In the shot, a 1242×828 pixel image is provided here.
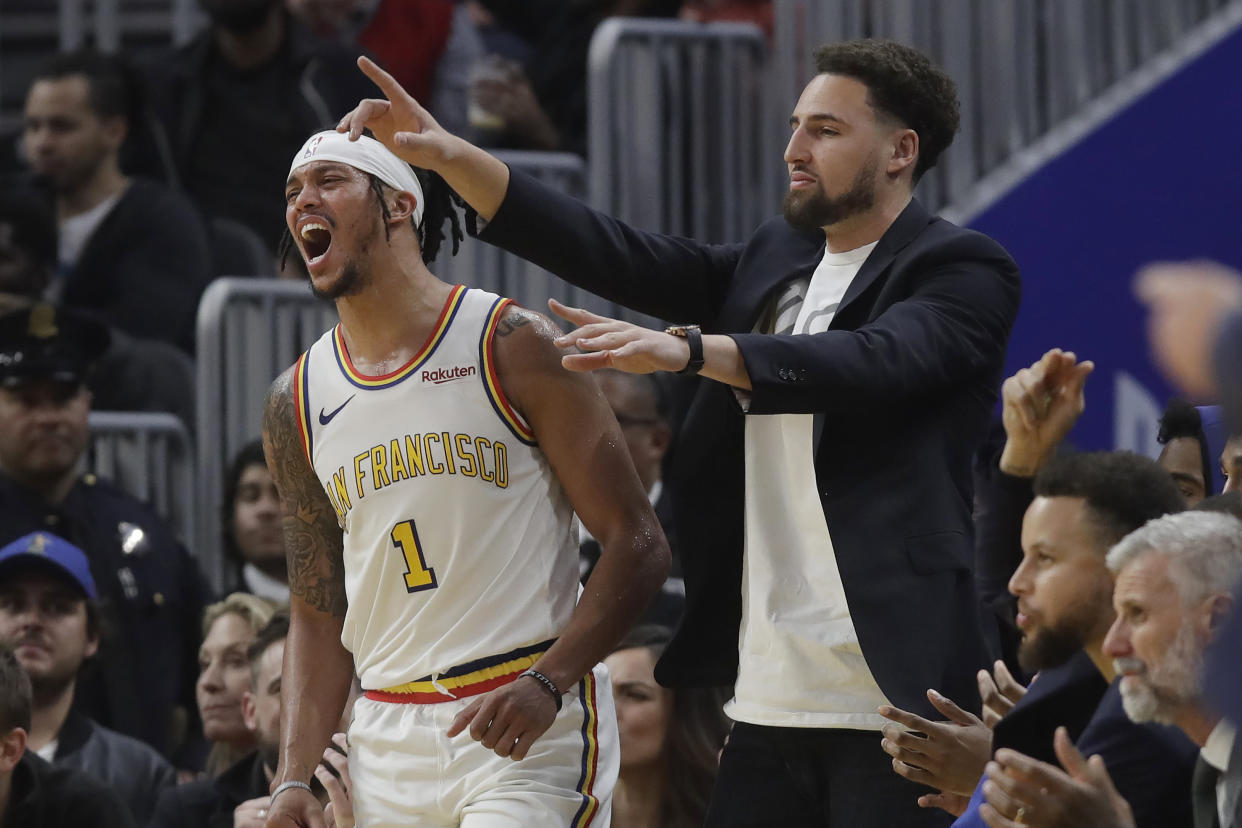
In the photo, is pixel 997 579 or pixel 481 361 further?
pixel 997 579

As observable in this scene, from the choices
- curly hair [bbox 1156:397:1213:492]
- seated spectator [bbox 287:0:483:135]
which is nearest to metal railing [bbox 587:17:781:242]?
seated spectator [bbox 287:0:483:135]

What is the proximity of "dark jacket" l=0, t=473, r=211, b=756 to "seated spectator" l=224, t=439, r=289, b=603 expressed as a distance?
0.72 ft

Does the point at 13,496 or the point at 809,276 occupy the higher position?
the point at 809,276

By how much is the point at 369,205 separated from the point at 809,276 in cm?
91

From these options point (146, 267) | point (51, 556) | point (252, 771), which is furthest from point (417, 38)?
point (252, 771)

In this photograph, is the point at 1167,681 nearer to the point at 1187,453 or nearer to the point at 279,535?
the point at 1187,453

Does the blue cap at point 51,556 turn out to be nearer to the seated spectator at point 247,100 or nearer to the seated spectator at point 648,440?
the seated spectator at point 648,440

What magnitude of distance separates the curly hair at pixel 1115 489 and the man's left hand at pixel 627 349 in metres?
1.07

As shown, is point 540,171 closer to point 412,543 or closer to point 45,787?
point 45,787

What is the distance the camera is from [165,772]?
6.64 meters

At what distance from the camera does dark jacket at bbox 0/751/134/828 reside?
18.6 ft

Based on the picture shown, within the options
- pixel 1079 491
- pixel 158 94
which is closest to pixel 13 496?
pixel 158 94

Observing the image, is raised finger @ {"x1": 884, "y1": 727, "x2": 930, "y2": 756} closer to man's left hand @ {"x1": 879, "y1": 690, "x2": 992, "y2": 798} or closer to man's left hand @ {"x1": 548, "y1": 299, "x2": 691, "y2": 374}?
man's left hand @ {"x1": 879, "y1": 690, "x2": 992, "y2": 798}

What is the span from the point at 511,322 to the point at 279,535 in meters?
3.43
